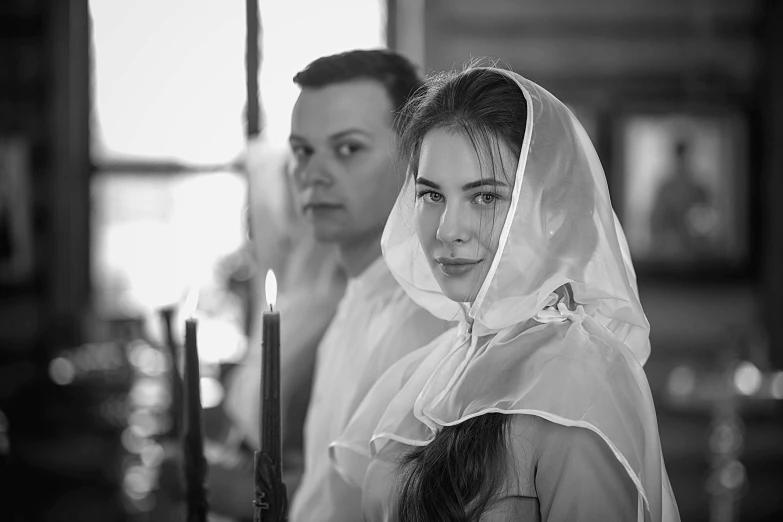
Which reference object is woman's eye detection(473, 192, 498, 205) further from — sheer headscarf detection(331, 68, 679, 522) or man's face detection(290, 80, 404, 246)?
man's face detection(290, 80, 404, 246)

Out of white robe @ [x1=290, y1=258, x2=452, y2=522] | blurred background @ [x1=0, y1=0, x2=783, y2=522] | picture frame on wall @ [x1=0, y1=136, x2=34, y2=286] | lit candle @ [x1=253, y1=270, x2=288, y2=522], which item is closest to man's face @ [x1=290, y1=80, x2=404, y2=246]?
white robe @ [x1=290, y1=258, x2=452, y2=522]

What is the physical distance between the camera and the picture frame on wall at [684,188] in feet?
14.5

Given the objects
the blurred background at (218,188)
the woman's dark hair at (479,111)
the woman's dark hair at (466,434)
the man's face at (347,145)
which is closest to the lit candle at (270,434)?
the woman's dark hair at (466,434)

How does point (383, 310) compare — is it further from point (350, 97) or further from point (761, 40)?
point (761, 40)

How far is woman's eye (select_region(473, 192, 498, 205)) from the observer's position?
937 millimetres

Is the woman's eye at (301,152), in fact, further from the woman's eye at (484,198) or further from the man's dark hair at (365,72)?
the woman's eye at (484,198)

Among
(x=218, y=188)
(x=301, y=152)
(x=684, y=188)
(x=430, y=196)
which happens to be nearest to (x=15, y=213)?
(x=218, y=188)

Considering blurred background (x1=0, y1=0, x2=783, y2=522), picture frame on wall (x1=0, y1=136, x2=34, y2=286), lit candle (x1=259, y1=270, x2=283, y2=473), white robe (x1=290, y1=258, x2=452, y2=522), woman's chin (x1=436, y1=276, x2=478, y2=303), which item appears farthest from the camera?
picture frame on wall (x1=0, y1=136, x2=34, y2=286)

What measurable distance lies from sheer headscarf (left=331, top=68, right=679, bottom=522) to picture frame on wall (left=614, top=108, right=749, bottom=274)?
11.7 feet

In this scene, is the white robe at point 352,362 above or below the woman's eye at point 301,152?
below

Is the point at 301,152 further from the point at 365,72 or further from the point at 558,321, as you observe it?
the point at 558,321

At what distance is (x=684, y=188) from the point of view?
4.46 metres

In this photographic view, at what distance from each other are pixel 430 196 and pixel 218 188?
3.92 meters

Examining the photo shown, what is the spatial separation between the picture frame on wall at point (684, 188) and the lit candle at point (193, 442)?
368 cm
